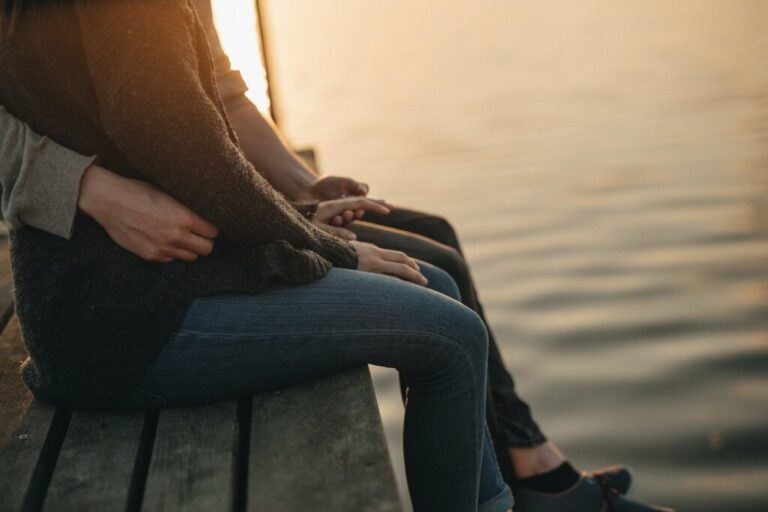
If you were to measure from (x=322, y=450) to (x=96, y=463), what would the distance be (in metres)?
0.41

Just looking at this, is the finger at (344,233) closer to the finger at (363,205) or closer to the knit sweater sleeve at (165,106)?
the finger at (363,205)

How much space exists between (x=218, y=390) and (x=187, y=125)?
511 millimetres

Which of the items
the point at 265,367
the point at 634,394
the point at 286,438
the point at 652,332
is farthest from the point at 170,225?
the point at 652,332

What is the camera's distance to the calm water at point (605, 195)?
3490 millimetres

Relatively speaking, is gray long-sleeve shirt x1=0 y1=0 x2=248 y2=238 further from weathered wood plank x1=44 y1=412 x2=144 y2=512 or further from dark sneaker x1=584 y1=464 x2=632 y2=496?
dark sneaker x1=584 y1=464 x2=632 y2=496

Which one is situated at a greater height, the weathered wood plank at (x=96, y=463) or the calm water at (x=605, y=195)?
the weathered wood plank at (x=96, y=463)

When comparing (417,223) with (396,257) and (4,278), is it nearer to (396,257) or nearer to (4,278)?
(396,257)

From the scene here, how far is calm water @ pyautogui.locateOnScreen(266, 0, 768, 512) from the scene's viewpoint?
11.5ft

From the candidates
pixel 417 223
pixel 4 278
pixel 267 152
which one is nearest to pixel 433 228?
pixel 417 223

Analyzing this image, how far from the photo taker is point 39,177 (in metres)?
1.59

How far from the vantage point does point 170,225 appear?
5.08ft

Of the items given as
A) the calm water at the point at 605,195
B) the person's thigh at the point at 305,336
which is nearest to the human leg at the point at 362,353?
the person's thigh at the point at 305,336

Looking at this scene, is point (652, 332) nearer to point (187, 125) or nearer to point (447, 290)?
point (447, 290)

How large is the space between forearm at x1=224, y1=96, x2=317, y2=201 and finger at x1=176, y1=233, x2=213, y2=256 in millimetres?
1005
